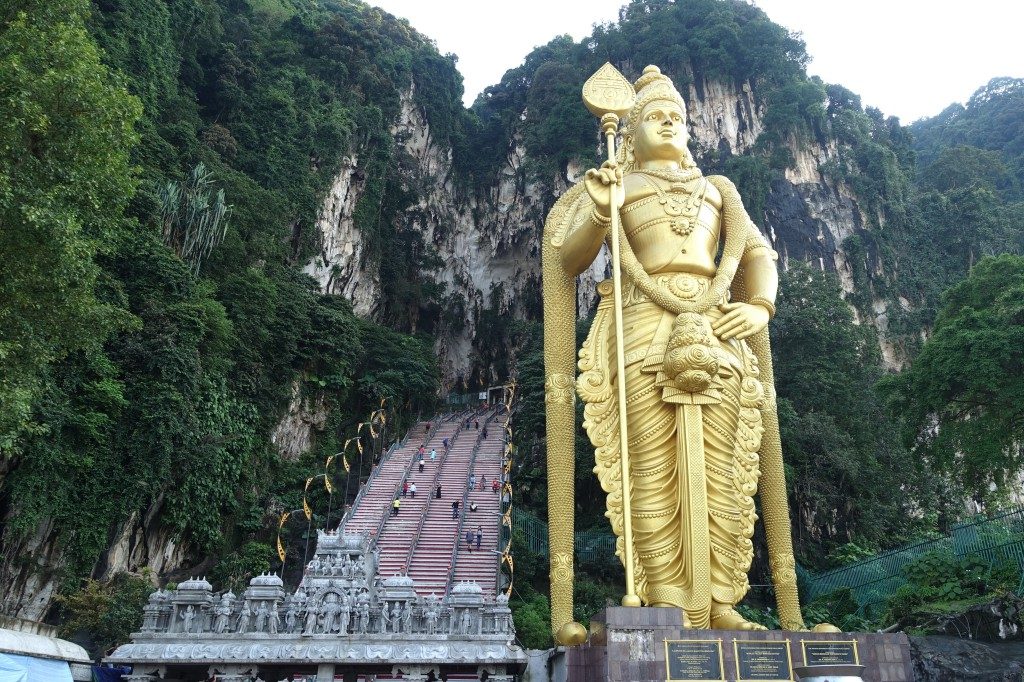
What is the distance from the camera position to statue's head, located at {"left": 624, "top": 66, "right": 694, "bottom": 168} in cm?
672

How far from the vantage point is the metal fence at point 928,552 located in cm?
809

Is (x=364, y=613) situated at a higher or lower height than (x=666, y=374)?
lower

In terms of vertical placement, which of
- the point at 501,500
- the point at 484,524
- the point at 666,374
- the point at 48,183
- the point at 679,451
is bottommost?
the point at 679,451

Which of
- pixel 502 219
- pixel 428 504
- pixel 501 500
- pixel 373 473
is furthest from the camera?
pixel 502 219

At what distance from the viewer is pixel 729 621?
531 cm

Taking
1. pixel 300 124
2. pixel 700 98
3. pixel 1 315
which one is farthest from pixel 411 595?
pixel 700 98

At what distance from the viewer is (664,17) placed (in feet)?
102

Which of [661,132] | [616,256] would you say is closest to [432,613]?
[616,256]

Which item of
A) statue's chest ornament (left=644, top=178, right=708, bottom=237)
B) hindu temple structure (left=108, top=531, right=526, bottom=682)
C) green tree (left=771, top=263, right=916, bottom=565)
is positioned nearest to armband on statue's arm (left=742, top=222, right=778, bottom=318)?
statue's chest ornament (left=644, top=178, right=708, bottom=237)

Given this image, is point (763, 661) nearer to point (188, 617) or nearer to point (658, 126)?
point (658, 126)

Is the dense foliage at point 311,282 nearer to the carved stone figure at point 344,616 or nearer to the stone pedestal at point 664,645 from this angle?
the carved stone figure at point 344,616

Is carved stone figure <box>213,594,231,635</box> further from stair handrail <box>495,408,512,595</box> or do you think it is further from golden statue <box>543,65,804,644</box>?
stair handrail <box>495,408,512,595</box>

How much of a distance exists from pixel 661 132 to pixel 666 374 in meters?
2.26

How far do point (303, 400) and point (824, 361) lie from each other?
12.7 metres
